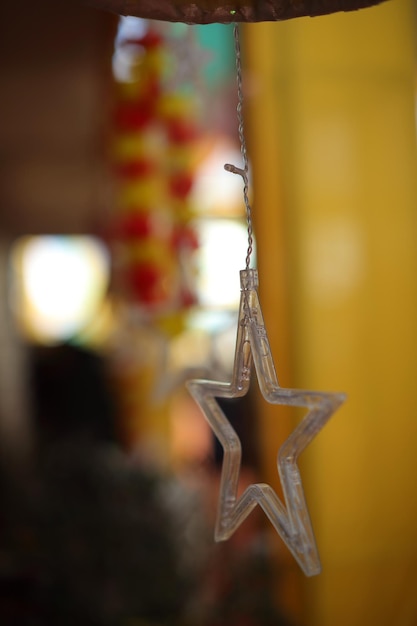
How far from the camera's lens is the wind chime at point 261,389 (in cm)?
55

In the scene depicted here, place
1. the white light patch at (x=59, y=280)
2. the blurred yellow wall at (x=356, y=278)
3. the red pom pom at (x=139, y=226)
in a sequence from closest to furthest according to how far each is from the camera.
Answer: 1. the blurred yellow wall at (x=356, y=278)
2. the red pom pom at (x=139, y=226)
3. the white light patch at (x=59, y=280)

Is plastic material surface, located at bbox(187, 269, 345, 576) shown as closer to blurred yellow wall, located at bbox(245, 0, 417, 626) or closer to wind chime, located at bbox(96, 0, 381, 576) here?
wind chime, located at bbox(96, 0, 381, 576)

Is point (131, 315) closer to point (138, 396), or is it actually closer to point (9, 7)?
point (138, 396)

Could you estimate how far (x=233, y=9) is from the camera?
1.81 feet

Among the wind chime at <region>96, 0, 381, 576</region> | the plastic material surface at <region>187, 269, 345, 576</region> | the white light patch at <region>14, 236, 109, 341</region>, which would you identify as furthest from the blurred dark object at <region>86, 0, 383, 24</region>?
the white light patch at <region>14, 236, 109, 341</region>

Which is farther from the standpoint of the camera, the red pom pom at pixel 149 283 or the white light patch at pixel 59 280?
the white light patch at pixel 59 280

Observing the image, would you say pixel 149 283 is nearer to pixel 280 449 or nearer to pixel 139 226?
pixel 139 226

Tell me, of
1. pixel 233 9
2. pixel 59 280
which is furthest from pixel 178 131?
pixel 59 280

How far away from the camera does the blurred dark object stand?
546 millimetres

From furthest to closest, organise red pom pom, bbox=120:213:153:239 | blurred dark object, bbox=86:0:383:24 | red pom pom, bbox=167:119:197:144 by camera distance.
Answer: red pom pom, bbox=120:213:153:239
red pom pom, bbox=167:119:197:144
blurred dark object, bbox=86:0:383:24

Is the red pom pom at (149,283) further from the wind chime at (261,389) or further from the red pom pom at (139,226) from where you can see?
the wind chime at (261,389)

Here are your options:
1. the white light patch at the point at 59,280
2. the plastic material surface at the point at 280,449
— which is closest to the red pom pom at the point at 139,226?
the plastic material surface at the point at 280,449

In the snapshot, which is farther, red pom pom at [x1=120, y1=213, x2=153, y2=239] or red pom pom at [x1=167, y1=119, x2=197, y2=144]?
red pom pom at [x1=120, y1=213, x2=153, y2=239]

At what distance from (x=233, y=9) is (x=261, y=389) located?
27 cm
